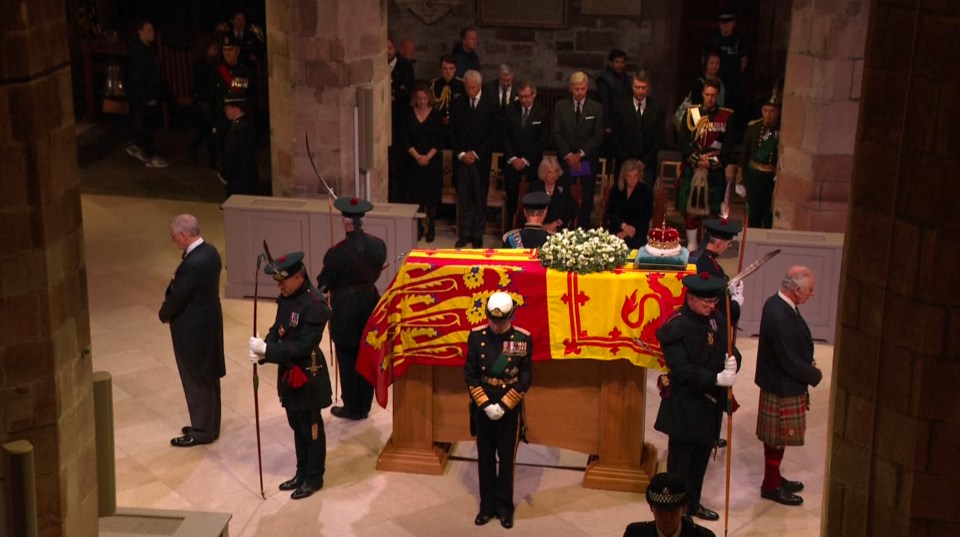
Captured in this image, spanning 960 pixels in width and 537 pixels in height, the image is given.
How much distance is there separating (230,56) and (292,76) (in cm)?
198

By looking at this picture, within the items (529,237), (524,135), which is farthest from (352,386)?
(524,135)

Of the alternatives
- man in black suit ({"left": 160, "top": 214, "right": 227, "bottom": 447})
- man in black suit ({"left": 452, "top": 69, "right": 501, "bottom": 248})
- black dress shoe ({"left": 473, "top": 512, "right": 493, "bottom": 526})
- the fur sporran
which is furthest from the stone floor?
man in black suit ({"left": 452, "top": 69, "right": 501, "bottom": 248})

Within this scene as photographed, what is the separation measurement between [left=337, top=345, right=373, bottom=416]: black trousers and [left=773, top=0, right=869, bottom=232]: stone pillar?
4.73 m

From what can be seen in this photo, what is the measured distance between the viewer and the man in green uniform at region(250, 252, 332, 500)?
9445 mm

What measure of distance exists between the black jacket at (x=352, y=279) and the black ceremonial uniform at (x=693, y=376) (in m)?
2.44

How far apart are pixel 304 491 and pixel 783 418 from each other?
323 centimetres

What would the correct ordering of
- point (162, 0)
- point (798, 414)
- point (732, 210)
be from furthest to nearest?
1. point (162, 0)
2. point (732, 210)
3. point (798, 414)

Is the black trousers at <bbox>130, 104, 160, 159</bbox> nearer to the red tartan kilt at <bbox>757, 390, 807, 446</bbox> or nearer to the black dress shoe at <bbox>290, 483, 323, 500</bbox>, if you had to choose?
the black dress shoe at <bbox>290, 483, 323, 500</bbox>

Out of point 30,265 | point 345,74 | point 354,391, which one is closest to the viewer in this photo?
point 30,265

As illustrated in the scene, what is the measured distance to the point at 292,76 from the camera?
543 inches

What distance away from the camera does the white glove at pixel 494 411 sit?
908cm

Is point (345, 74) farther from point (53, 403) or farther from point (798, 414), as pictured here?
point (53, 403)

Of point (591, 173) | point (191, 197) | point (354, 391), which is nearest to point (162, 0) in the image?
point (191, 197)

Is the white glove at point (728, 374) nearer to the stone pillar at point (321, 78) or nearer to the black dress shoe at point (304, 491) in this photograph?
the black dress shoe at point (304, 491)
